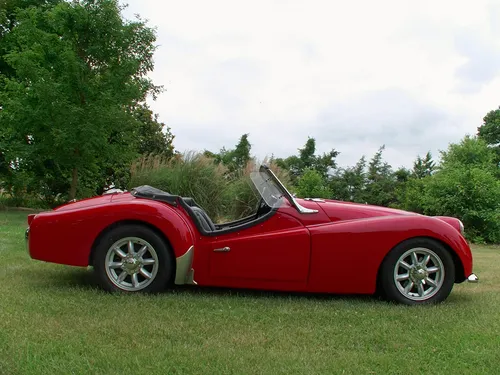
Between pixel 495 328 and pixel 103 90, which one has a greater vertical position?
pixel 103 90

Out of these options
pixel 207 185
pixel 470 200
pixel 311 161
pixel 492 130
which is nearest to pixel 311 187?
pixel 470 200

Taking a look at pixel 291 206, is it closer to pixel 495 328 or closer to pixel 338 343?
pixel 338 343

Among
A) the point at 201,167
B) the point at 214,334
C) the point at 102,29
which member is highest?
the point at 102,29

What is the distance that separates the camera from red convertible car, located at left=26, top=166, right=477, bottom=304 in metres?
4.00

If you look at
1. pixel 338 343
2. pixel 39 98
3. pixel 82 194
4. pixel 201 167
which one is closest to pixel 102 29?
pixel 39 98

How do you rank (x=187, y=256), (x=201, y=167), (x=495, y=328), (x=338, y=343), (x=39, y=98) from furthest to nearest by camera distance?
(x=39, y=98)
(x=201, y=167)
(x=187, y=256)
(x=495, y=328)
(x=338, y=343)

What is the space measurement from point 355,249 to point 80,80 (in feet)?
36.6

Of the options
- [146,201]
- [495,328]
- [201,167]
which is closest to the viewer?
[495,328]

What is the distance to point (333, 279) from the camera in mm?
4023

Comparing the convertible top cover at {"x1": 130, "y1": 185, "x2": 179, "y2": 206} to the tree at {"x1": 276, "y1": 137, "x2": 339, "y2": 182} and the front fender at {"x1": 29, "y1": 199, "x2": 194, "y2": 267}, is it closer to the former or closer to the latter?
the front fender at {"x1": 29, "y1": 199, "x2": 194, "y2": 267}

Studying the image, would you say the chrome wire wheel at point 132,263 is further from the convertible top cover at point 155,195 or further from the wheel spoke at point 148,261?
the convertible top cover at point 155,195

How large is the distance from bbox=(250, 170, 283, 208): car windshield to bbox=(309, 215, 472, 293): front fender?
1.55 ft

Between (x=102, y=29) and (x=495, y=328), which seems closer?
(x=495, y=328)

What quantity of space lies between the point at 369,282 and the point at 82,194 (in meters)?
16.3
